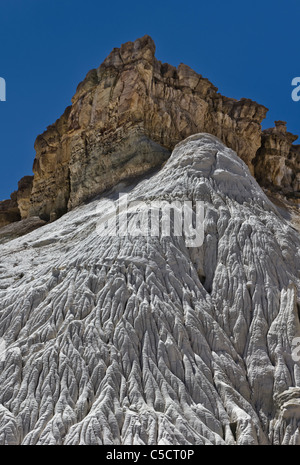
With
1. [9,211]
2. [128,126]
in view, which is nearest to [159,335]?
[128,126]

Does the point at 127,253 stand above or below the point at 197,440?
above

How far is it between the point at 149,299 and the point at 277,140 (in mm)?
25819

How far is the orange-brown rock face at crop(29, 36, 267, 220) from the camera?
1085 inches

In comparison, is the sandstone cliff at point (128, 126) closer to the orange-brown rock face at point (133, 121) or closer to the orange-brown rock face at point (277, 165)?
the orange-brown rock face at point (133, 121)

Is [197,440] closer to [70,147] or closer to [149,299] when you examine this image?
[149,299]

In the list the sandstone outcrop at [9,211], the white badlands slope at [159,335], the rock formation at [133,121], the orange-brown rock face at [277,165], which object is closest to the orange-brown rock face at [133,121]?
the rock formation at [133,121]

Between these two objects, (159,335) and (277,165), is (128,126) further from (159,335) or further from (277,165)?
(159,335)

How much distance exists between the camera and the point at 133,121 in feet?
90.7

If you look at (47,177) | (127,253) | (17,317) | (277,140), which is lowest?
(17,317)

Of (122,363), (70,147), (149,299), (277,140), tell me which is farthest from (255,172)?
(122,363)

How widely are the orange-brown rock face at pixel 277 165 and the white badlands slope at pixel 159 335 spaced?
674 inches

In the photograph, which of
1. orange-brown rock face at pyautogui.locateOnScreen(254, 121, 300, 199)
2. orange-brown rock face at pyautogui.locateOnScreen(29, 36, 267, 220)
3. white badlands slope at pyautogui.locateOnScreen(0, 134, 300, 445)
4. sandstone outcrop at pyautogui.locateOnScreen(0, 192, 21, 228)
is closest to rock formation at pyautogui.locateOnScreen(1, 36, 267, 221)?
orange-brown rock face at pyautogui.locateOnScreen(29, 36, 267, 220)

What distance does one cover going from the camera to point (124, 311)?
14.5 m

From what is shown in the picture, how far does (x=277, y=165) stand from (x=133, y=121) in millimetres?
14016
